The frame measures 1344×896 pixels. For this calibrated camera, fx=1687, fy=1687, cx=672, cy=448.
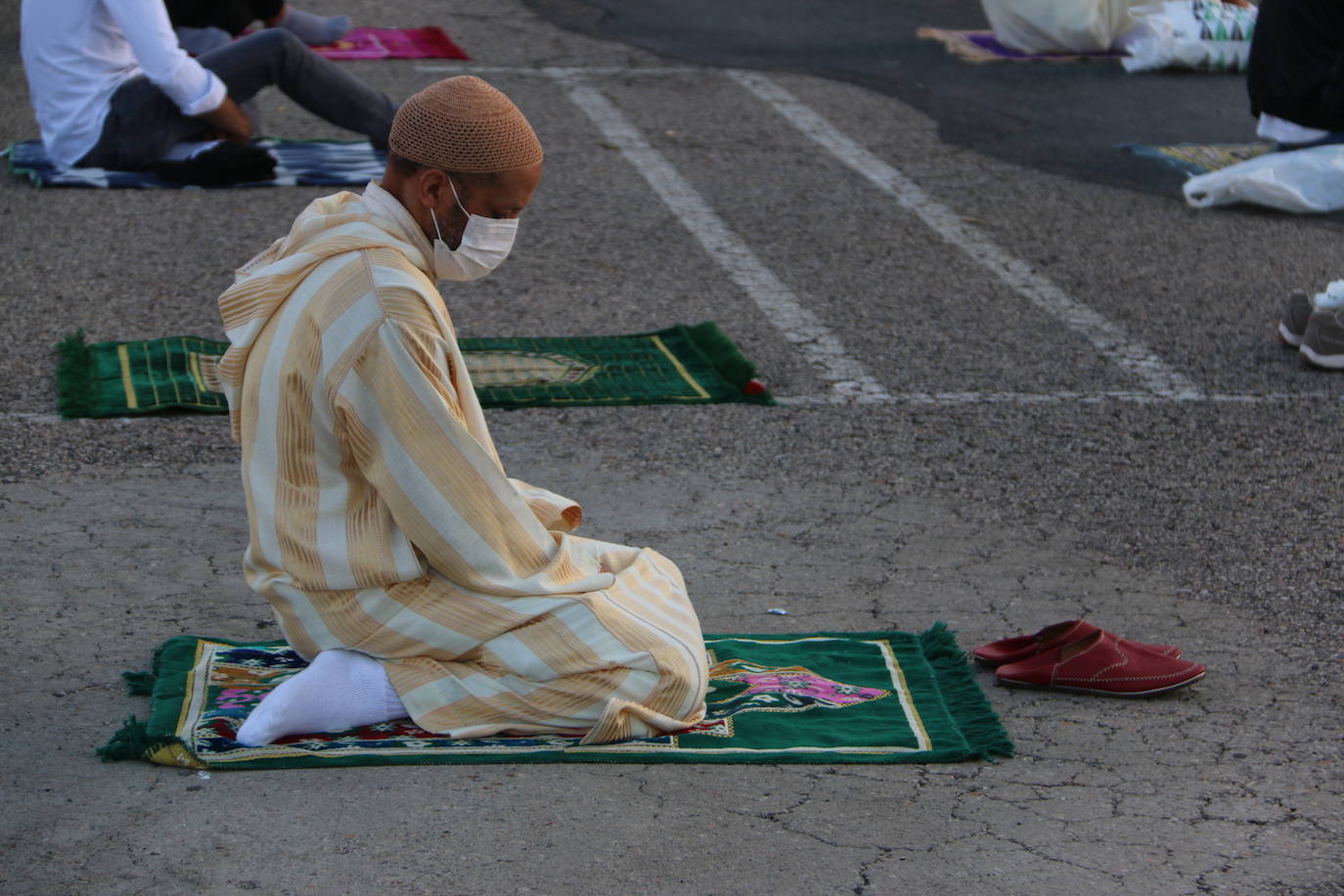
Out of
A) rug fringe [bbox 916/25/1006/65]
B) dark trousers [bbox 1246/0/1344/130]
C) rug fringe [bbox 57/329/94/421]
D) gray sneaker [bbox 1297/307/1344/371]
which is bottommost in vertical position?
rug fringe [bbox 57/329/94/421]

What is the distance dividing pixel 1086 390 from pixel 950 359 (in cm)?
47

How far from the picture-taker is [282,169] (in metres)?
7.39

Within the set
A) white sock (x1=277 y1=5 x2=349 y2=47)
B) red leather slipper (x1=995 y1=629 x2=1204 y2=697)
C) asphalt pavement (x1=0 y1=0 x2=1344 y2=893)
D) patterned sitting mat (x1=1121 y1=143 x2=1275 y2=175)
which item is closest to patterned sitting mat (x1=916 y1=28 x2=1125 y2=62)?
asphalt pavement (x1=0 y1=0 x2=1344 y2=893)

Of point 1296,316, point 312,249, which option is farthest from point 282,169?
point 312,249

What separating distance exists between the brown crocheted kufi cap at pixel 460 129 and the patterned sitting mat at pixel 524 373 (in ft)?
6.87

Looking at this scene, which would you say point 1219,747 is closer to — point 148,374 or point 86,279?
point 148,374

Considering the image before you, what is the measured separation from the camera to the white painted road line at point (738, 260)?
5.46 meters

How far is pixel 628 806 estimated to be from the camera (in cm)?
290

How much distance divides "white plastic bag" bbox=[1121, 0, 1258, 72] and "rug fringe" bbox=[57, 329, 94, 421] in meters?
7.00

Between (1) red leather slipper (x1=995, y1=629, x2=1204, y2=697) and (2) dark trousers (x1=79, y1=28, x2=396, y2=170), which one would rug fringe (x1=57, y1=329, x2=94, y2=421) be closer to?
(2) dark trousers (x1=79, y1=28, x2=396, y2=170)

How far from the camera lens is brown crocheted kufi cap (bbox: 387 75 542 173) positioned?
293 cm

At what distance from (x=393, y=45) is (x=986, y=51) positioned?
11.9 feet

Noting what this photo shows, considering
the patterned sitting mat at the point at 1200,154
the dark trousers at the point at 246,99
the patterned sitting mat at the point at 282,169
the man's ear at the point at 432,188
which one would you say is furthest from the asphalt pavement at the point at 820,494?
the man's ear at the point at 432,188

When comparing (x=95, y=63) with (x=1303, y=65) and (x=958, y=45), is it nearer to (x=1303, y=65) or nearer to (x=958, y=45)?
(x=1303, y=65)
